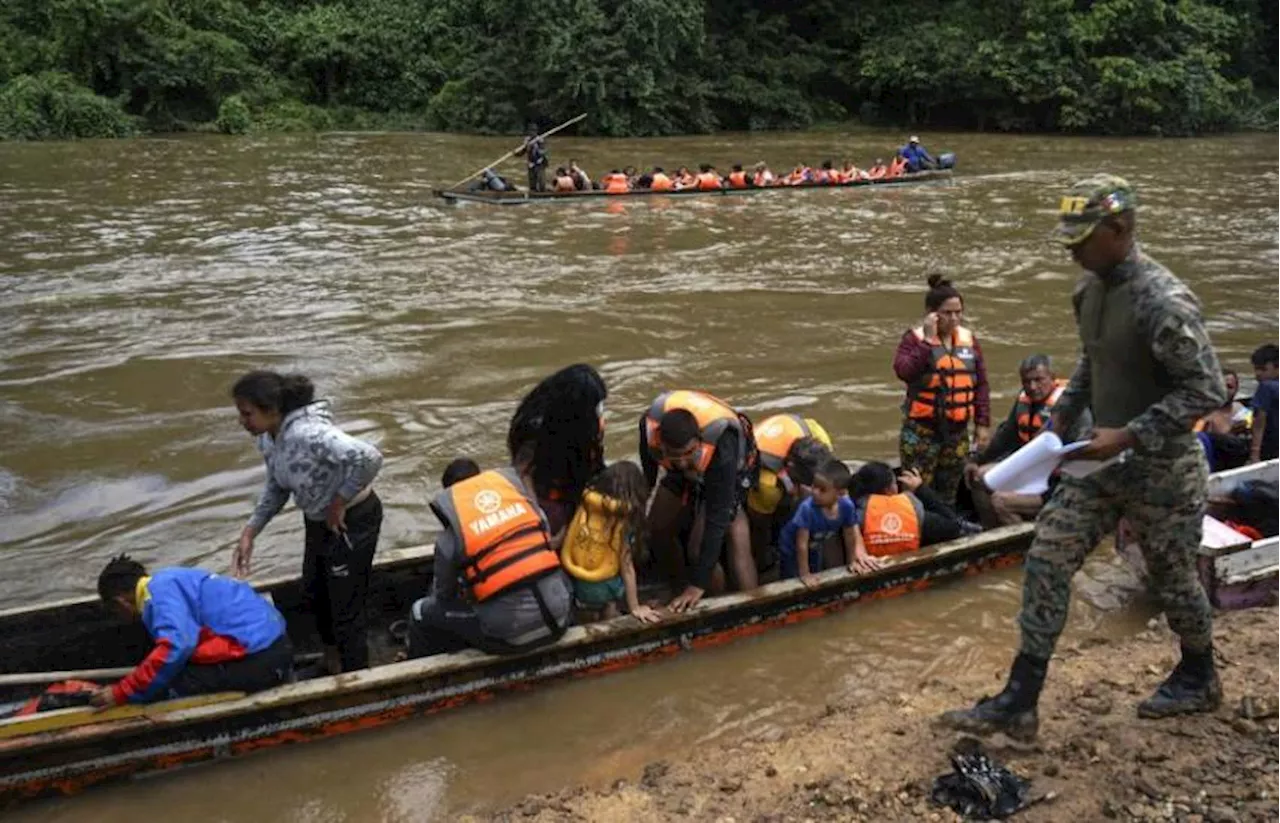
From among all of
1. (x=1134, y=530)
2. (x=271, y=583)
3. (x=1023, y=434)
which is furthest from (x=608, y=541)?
(x=1023, y=434)

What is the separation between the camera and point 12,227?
1606 cm

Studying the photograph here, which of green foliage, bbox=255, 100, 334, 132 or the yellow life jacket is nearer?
the yellow life jacket

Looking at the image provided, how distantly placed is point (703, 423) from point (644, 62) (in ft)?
89.5

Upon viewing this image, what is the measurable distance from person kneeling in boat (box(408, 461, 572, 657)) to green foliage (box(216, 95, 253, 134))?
97.7ft

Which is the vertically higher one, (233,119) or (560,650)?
(233,119)

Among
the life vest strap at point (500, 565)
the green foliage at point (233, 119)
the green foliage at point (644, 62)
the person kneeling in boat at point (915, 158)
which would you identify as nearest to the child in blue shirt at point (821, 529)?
the life vest strap at point (500, 565)

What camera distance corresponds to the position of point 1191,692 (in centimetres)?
375

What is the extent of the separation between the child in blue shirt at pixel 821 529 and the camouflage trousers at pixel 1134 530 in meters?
1.47

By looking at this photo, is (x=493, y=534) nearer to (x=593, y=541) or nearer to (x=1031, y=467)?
(x=593, y=541)

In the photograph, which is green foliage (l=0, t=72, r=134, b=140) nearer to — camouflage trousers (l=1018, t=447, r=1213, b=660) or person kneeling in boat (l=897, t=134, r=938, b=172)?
person kneeling in boat (l=897, t=134, r=938, b=172)

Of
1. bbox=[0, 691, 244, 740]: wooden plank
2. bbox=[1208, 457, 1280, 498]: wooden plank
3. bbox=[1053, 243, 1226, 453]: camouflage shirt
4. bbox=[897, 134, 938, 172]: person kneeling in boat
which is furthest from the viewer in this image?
bbox=[897, 134, 938, 172]: person kneeling in boat

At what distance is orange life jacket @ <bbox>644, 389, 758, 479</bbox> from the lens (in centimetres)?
465

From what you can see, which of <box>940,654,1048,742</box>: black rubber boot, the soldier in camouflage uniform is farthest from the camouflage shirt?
<box>940,654,1048,742</box>: black rubber boot

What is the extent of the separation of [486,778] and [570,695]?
1.92ft
